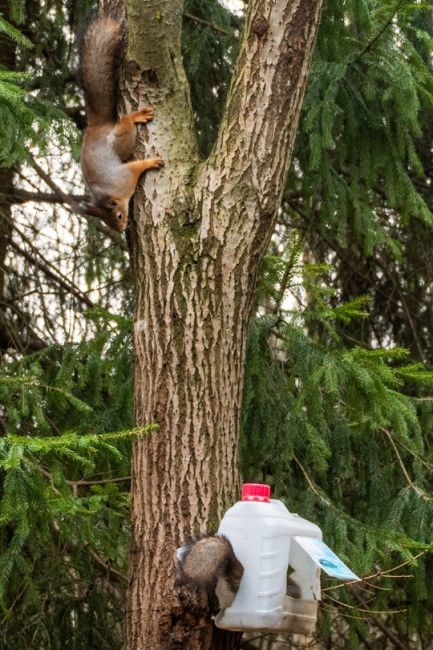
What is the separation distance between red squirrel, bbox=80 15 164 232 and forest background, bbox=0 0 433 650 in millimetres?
200

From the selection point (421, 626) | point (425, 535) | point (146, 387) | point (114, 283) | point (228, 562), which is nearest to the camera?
point (228, 562)

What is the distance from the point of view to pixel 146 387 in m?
2.78

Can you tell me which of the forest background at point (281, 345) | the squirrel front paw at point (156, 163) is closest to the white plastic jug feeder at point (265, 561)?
the forest background at point (281, 345)

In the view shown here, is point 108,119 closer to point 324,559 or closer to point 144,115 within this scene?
point 144,115

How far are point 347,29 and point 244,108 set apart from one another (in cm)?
223

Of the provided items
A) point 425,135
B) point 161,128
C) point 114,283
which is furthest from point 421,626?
point 161,128

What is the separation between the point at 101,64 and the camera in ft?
10.2

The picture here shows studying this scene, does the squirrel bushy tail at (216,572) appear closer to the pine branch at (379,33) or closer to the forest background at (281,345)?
the forest background at (281,345)

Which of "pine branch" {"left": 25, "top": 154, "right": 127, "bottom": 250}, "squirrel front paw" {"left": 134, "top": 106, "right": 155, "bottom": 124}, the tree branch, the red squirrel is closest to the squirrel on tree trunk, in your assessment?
the tree branch

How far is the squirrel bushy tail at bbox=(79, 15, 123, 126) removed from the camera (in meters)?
3.12

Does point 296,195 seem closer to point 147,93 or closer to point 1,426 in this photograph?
point 1,426

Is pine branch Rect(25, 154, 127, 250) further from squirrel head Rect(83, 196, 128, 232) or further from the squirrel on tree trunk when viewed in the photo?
the squirrel on tree trunk

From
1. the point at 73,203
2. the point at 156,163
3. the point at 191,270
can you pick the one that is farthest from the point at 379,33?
the point at 191,270

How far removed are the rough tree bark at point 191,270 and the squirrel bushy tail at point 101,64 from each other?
115 millimetres
